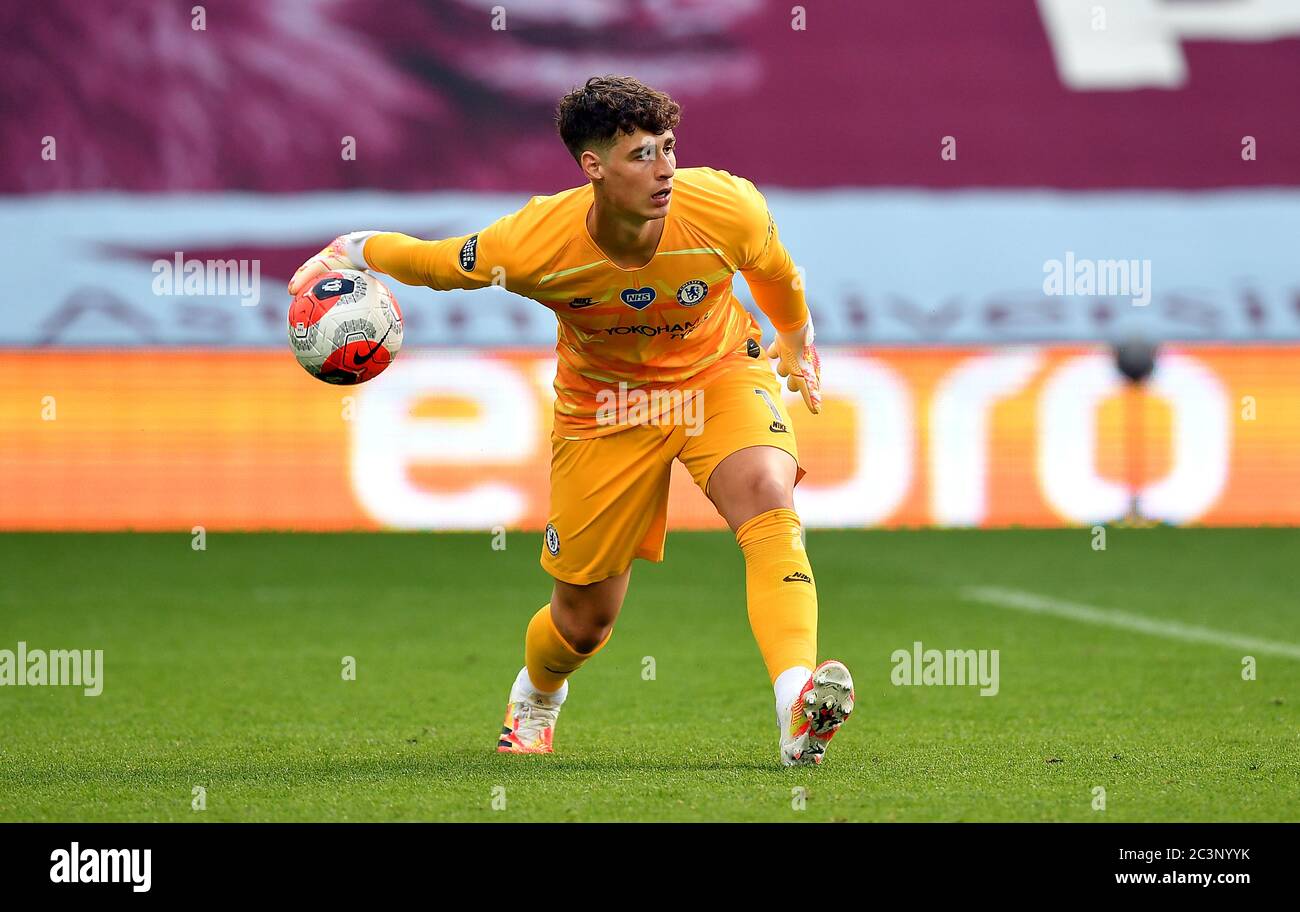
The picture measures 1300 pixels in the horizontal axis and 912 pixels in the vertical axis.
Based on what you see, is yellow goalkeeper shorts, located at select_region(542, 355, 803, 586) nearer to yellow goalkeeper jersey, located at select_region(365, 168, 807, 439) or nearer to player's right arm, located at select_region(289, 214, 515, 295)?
yellow goalkeeper jersey, located at select_region(365, 168, 807, 439)

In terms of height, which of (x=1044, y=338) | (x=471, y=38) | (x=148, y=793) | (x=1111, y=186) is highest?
(x=471, y=38)

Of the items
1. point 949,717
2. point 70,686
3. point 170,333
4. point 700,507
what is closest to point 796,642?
point 949,717

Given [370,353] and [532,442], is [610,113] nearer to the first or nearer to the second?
[370,353]

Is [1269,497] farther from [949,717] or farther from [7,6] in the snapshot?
[7,6]

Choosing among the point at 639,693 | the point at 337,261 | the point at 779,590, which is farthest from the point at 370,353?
the point at 639,693

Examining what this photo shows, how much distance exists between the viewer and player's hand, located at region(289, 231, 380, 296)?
574 centimetres

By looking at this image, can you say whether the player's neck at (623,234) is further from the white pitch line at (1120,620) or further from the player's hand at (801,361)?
the white pitch line at (1120,620)

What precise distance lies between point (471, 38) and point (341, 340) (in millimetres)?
10700

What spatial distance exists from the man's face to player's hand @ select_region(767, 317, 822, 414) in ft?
2.80

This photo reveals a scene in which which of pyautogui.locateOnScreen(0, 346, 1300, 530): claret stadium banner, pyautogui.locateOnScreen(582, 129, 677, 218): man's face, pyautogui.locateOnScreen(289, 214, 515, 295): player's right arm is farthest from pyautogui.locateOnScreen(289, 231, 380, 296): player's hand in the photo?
pyautogui.locateOnScreen(0, 346, 1300, 530): claret stadium banner

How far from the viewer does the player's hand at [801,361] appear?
19.3ft

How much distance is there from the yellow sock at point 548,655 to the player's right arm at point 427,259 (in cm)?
117

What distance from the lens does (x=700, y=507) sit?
562 inches

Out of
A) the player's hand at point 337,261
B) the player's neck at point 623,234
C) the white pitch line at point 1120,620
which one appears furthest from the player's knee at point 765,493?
the white pitch line at point 1120,620
